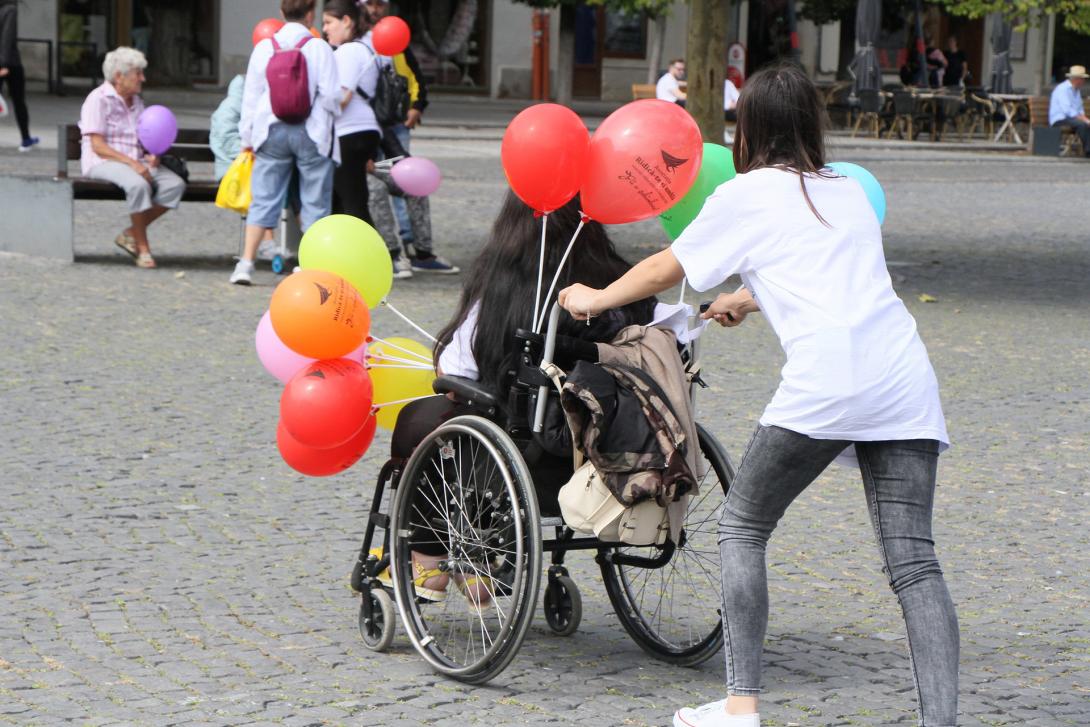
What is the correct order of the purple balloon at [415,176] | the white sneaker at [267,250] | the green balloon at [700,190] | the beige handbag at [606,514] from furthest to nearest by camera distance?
the white sneaker at [267,250]
the purple balloon at [415,176]
the green balloon at [700,190]
the beige handbag at [606,514]

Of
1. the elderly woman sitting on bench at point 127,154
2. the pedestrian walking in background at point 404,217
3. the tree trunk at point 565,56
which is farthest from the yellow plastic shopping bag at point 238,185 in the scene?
the tree trunk at point 565,56

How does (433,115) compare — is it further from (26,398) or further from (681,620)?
(681,620)

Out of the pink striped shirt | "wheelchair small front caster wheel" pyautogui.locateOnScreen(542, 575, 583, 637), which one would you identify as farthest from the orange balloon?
the pink striped shirt

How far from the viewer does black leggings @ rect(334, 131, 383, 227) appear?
11148 mm

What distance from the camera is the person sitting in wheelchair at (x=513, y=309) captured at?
14.3 ft

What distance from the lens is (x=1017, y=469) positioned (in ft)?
22.1

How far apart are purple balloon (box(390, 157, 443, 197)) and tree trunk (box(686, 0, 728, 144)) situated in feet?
9.93

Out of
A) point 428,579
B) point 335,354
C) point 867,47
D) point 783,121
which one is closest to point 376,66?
point 335,354

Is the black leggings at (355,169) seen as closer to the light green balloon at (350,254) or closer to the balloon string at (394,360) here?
the light green balloon at (350,254)

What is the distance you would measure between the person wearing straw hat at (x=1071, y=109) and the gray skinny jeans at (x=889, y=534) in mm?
25593

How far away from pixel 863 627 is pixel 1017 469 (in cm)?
216

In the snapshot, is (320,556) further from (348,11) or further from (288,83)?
(348,11)

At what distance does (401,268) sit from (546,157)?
7.52 metres

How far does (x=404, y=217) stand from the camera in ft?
39.2
